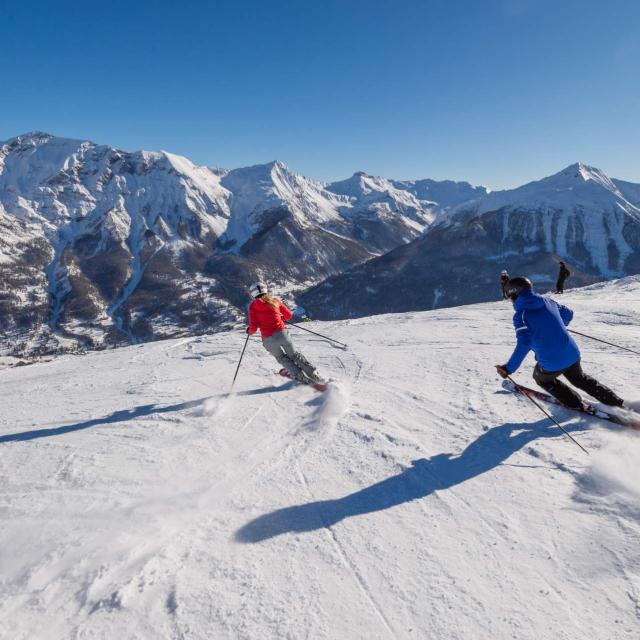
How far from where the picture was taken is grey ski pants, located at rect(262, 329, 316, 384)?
8977mm

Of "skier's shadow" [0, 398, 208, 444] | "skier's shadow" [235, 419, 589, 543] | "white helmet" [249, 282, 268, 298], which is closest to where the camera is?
"skier's shadow" [235, 419, 589, 543]

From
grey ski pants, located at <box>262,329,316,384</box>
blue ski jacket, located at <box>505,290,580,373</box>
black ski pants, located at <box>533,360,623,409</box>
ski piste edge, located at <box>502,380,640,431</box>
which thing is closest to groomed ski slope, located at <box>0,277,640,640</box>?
ski piste edge, located at <box>502,380,640,431</box>

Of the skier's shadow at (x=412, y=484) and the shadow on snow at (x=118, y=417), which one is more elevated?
the shadow on snow at (x=118, y=417)

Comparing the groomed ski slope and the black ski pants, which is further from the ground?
the black ski pants

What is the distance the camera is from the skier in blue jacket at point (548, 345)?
19.4 ft

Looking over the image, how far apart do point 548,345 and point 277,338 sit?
5360 mm

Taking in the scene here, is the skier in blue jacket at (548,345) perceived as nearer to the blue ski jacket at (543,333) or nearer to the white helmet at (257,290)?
the blue ski jacket at (543,333)

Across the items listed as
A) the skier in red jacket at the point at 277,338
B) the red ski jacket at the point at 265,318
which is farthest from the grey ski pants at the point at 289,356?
the red ski jacket at the point at 265,318

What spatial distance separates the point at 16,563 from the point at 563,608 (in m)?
5.01

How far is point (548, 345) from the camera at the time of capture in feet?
19.5

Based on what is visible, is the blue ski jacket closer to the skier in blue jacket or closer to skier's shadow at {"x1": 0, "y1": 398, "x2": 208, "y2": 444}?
the skier in blue jacket

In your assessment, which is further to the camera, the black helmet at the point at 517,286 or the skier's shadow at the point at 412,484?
the black helmet at the point at 517,286

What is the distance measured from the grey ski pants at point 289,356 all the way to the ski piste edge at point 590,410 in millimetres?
4068

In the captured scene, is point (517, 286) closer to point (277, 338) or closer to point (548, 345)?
point (548, 345)
